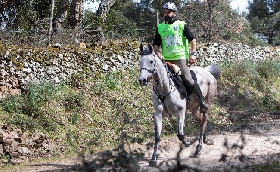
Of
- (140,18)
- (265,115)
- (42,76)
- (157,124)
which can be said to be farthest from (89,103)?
(140,18)

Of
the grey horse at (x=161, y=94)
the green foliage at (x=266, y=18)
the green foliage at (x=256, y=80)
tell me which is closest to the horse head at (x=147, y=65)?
the grey horse at (x=161, y=94)

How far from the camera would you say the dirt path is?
153 inches

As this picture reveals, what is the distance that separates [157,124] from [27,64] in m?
5.67

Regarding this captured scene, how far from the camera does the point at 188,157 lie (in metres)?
7.15

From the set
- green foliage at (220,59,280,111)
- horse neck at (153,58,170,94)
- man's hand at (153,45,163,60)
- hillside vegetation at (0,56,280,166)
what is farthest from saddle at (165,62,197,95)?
green foliage at (220,59,280,111)

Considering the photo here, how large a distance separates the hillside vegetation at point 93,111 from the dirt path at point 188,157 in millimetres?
603

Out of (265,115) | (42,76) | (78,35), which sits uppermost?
(78,35)

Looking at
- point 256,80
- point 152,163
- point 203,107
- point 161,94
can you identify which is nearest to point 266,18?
point 256,80

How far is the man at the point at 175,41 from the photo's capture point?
7.71m

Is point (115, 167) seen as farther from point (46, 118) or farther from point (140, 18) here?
point (140, 18)

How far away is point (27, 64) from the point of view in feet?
38.3

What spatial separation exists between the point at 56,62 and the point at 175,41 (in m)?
5.73

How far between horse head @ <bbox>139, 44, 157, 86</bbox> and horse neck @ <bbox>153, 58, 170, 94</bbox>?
178 mm

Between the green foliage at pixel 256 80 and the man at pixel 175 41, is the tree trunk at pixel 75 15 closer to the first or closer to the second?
the green foliage at pixel 256 80
